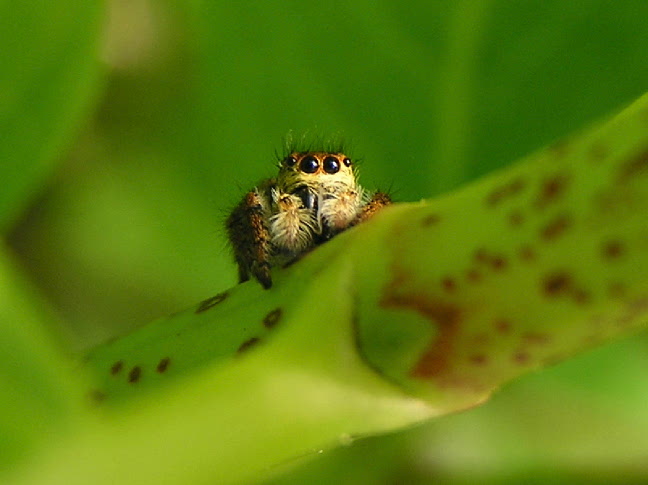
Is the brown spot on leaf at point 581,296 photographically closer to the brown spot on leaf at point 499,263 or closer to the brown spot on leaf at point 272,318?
the brown spot on leaf at point 499,263

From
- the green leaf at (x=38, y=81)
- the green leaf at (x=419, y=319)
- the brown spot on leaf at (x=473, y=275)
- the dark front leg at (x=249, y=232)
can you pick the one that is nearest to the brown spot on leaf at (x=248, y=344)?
the green leaf at (x=419, y=319)

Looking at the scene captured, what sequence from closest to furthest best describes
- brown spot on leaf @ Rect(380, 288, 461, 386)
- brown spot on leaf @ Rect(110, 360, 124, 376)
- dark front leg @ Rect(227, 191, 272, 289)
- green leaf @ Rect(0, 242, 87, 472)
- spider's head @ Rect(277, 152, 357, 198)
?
green leaf @ Rect(0, 242, 87, 472) < brown spot on leaf @ Rect(380, 288, 461, 386) < brown spot on leaf @ Rect(110, 360, 124, 376) < dark front leg @ Rect(227, 191, 272, 289) < spider's head @ Rect(277, 152, 357, 198)

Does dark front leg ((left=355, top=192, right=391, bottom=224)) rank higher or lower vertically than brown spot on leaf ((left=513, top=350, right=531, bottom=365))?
higher

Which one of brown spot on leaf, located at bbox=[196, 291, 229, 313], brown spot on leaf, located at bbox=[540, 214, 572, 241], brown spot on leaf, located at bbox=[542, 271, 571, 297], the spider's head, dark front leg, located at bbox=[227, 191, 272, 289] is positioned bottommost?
brown spot on leaf, located at bbox=[542, 271, 571, 297]

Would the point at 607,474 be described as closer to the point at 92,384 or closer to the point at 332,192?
the point at 332,192

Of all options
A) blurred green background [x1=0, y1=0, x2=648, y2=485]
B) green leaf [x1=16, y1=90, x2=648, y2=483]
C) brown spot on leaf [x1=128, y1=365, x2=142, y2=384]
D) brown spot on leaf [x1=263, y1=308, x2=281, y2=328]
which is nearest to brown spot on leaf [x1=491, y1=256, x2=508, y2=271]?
green leaf [x1=16, y1=90, x2=648, y2=483]

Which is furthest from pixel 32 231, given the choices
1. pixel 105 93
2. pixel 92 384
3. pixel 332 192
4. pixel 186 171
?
pixel 92 384

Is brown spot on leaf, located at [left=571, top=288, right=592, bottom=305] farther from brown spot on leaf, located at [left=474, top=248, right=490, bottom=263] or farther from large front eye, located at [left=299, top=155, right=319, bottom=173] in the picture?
large front eye, located at [left=299, top=155, right=319, bottom=173]
